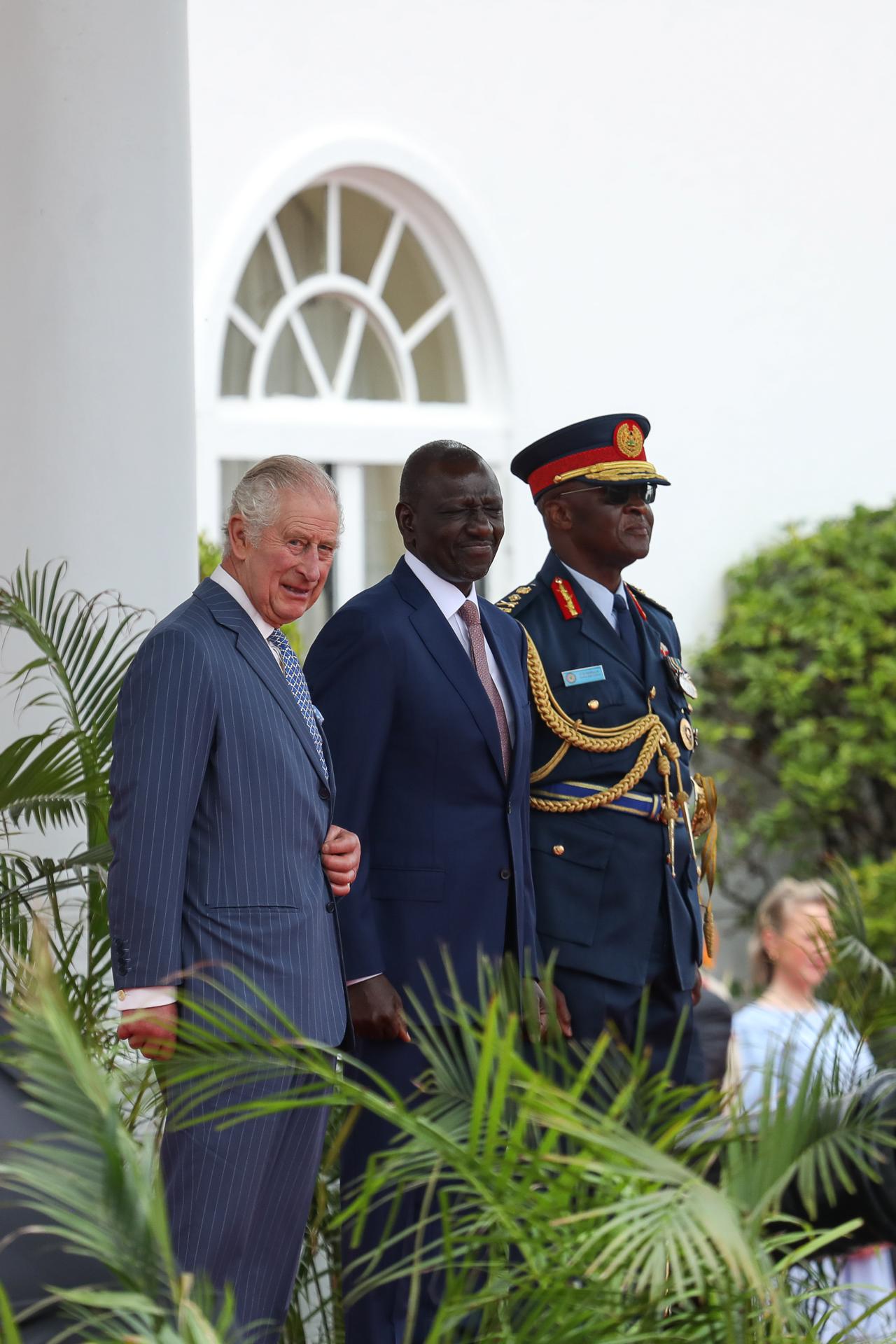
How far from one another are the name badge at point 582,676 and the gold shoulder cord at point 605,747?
0.04 metres

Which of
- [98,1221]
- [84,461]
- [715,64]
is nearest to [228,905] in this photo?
[98,1221]

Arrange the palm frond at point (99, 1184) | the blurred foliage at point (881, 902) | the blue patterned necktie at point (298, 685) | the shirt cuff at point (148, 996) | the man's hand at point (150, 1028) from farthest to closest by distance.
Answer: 1. the blurred foliage at point (881, 902)
2. the blue patterned necktie at point (298, 685)
3. the shirt cuff at point (148, 996)
4. the man's hand at point (150, 1028)
5. the palm frond at point (99, 1184)

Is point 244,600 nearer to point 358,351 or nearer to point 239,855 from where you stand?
point 239,855

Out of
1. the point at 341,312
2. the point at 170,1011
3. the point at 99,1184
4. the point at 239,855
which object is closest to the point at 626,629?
the point at 239,855

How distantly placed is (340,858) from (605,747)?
0.79 metres

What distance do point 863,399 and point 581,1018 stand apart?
18.3ft

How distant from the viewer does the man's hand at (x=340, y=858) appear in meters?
2.77

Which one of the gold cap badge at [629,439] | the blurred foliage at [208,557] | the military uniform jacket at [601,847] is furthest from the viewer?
A: the blurred foliage at [208,557]

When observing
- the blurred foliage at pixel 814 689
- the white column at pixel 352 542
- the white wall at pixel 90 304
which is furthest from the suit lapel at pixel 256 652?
the blurred foliage at pixel 814 689

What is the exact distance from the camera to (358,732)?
307cm

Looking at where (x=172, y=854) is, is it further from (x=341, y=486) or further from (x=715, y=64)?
(x=715, y=64)

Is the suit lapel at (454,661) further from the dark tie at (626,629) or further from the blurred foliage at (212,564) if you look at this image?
the blurred foliage at (212,564)

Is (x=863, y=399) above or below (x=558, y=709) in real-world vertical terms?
above

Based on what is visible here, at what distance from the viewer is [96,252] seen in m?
4.12
